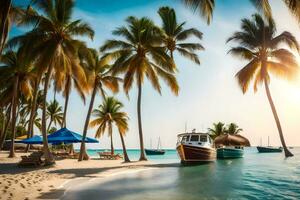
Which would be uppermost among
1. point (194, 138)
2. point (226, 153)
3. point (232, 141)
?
point (194, 138)

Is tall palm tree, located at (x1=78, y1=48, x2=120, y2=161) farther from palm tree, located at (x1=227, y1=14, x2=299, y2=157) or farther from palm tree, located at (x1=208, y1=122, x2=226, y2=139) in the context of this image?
palm tree, located at (x1=208, y1=122, x2=226, y2=139)

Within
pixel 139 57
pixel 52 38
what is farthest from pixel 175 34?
pixel 52 38

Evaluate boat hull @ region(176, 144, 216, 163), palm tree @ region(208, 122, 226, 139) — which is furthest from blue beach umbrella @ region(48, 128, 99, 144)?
palm tree @ region(208, 122, 226, 139)

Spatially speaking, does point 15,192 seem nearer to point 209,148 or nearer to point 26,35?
point 26,35

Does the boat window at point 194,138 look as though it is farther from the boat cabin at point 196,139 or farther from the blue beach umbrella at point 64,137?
the blue beach umbrella at point 64,137

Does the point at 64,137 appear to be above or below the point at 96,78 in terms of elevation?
below

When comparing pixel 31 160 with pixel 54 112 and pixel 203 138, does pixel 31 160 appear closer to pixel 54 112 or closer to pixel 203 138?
pixel 203 138

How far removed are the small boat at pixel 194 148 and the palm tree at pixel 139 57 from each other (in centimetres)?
386

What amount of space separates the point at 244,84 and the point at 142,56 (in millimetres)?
13235

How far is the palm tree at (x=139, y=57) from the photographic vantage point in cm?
2575

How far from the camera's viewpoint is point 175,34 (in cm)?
3011

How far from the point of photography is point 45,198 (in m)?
8.22

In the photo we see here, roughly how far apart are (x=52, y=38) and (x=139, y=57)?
908 centimetres

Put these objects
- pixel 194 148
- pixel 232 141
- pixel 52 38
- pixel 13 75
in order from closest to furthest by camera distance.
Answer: pixel 52 38, pixel 194 148, pixel 13 75, pixel 232 141
